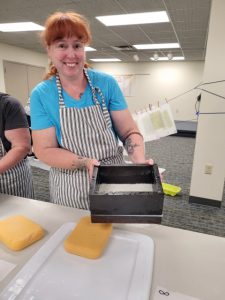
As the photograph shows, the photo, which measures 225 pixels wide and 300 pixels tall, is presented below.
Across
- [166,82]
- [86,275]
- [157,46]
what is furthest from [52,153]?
[166,82]

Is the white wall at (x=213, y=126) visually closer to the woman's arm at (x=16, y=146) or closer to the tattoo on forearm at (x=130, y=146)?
the tattoo on forearm at (x=130, y=146)

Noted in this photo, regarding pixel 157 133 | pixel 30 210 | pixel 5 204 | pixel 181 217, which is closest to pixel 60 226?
pixel 30 210

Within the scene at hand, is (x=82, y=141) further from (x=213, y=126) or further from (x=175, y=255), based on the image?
(x=213, y=126)

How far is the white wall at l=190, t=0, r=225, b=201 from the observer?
7.12 ft

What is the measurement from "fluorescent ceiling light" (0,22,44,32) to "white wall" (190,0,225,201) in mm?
2870

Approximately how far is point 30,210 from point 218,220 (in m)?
1.96

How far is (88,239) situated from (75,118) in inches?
19.2

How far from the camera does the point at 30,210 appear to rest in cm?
93

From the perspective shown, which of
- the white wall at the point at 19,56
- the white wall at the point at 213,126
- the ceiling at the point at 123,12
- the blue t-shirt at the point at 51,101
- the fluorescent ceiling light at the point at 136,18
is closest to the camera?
the blue t-shirt at the point at 51,101

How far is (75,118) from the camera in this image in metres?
0.97

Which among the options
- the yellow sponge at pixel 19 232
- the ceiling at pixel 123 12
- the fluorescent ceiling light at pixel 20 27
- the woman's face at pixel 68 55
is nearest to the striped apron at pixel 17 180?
the yellow sponge at pixel 19 232

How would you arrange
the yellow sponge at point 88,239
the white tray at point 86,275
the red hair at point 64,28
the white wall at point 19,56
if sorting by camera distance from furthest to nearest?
the white wall at point 19,56, the red hair at point 64,28, the yellow sponge at point 88,239, the white tray at point 86,275

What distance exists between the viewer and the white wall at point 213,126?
7.12ft

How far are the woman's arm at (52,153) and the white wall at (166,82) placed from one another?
6696 millimetres
